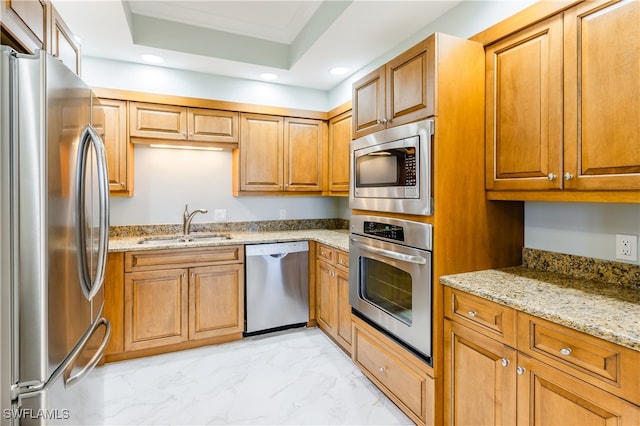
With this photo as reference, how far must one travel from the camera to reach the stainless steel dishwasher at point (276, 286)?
3.01m

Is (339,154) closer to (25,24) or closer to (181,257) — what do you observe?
(181,257)

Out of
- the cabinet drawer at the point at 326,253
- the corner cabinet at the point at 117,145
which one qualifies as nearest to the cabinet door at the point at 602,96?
the cabinet drawer at the point at 326,253

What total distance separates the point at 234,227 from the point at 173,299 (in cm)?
101

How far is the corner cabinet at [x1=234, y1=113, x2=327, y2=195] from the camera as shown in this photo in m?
3.33

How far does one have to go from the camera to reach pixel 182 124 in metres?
3.06

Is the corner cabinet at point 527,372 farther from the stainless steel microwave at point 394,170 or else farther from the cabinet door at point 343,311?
the cabinet door at point 343,311

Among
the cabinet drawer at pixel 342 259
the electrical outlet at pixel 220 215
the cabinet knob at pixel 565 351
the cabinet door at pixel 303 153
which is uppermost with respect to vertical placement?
the cabinet door at pixel 303 153

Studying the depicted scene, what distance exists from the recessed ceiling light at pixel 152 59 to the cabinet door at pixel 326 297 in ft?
7.35

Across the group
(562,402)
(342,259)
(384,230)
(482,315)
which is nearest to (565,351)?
(562,402)

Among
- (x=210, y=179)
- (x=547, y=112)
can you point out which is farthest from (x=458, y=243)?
(x=210, y=179)

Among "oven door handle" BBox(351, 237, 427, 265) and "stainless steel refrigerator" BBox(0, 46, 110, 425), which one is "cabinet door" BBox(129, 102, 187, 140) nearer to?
"stainless steel refrigerator" BBox(0, 46, 110, 425)

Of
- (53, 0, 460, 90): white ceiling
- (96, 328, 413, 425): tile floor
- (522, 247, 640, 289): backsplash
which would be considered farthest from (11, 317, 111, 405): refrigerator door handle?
(522, 247, 640, 289): backsplash

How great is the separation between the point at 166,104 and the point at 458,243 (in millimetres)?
2643

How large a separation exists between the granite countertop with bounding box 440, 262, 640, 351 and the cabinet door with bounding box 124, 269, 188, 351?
6.88ft
